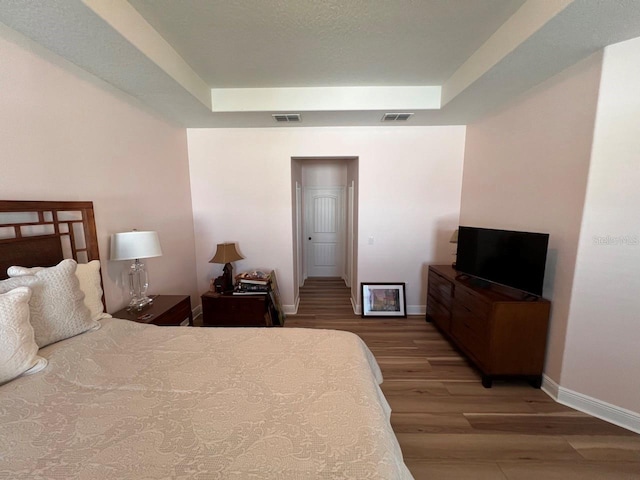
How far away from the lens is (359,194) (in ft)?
11.3

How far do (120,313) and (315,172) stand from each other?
12.8ft

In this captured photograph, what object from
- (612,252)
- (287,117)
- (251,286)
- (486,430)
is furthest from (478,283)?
(287,117)

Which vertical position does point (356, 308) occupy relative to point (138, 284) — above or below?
below

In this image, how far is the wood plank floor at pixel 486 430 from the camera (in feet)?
5.03

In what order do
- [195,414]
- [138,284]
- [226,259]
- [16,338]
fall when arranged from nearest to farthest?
[195,414] < [16,338] < [138,284] < [226,259]

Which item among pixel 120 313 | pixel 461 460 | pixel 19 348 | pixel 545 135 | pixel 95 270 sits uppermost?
pixel 545 135

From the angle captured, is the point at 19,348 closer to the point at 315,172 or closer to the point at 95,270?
the point at 95,270

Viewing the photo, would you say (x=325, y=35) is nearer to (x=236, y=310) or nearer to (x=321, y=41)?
(x=321, y=41)

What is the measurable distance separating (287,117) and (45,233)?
239cm

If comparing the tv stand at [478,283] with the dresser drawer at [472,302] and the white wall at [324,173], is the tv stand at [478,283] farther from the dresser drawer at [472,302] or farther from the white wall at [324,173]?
the white wall at [324,173]

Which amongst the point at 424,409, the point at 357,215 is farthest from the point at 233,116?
the point at 424,409

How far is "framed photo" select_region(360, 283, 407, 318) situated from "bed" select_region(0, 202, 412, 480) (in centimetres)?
211

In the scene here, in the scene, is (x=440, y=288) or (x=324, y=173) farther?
(x=324, y=173)

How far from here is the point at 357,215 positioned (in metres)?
3.56
